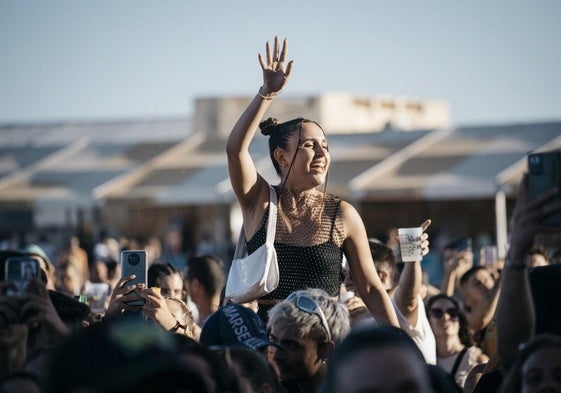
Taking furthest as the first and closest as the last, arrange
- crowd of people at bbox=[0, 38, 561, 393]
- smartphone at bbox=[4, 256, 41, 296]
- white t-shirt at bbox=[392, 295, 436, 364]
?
white t-shirt at bbox=[392, 295, 436, 364] < smartphone at bbox=[4, 256, 41, 296] < crowd of people at bbox=[0, 38, 561, 393]

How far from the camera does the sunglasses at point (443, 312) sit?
7.56 metres

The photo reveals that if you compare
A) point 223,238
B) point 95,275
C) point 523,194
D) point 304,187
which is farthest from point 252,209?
point 223,238

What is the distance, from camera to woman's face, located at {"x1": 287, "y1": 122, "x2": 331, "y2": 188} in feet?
17.7

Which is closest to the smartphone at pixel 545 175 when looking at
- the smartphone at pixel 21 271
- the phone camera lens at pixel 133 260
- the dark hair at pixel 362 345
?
the dark hair at pixel 362 345

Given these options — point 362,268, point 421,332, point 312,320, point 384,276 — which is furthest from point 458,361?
point 312,320

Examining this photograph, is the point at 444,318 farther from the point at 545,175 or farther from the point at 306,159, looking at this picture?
the point at 545,175

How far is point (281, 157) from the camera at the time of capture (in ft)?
18.0

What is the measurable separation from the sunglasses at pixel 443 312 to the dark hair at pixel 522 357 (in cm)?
407

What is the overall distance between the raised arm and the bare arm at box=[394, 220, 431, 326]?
869mm

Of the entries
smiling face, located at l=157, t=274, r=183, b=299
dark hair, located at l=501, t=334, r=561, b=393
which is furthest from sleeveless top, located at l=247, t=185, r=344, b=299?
smiling face, located at l=157, t=274, r=183, b=299

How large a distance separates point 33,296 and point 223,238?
22.7 m

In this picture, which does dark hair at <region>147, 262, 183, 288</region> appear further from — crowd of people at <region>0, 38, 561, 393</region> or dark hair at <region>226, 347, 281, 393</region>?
dark hair at <region>226, 347, 281, 393</region>

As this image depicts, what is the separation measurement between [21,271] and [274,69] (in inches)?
75.6

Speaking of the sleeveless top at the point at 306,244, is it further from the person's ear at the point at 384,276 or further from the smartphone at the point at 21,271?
the smartphone at the point at 21,271
